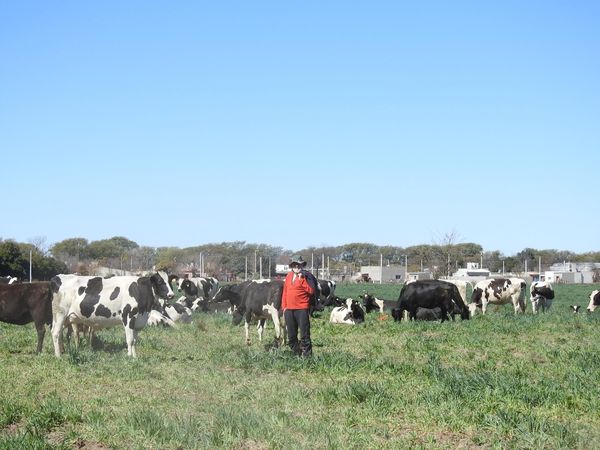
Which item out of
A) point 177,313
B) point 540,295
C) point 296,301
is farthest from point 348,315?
point 540,295

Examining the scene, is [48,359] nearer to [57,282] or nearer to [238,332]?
[57,282]

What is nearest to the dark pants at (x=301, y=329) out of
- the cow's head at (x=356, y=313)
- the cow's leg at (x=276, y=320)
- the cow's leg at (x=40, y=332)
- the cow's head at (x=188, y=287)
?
the cow's leg at (x=276, y=320)

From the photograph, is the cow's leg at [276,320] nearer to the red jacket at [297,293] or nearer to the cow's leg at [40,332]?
the red jacket at [297,293]

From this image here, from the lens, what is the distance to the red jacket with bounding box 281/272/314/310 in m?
16.0

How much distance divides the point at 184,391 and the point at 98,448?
3.03 meters

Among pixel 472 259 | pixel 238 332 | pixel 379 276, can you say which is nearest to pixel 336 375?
pixel 238 332

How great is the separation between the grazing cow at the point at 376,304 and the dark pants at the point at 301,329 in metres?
16.6

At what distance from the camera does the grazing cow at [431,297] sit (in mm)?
26219

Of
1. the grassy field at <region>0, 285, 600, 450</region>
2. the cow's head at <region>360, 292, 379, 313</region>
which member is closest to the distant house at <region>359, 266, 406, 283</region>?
the cow's head at <region>360, 292, 379, 313</region>

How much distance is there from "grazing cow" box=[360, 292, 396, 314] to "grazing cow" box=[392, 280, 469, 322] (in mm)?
5738

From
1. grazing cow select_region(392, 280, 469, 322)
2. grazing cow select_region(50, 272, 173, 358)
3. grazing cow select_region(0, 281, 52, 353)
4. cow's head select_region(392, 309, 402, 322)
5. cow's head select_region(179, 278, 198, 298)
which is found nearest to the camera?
grazing cow select_region(50, 272, 173, 358)

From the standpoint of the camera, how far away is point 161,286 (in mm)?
17375

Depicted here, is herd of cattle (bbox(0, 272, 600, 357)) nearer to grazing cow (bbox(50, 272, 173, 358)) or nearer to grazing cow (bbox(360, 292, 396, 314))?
grazing cow (bbox(50, 272, 173, 358))

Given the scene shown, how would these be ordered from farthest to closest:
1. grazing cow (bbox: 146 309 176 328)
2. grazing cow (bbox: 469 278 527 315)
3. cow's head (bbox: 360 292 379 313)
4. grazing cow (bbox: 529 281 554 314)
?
grazing cow (bbox: 529 281 554 314), cow's head (bbox: 360 292 379 313), grazing cow (bbox: 469 278 527 315), grazing cow (bbox: 146 309 176 328)
